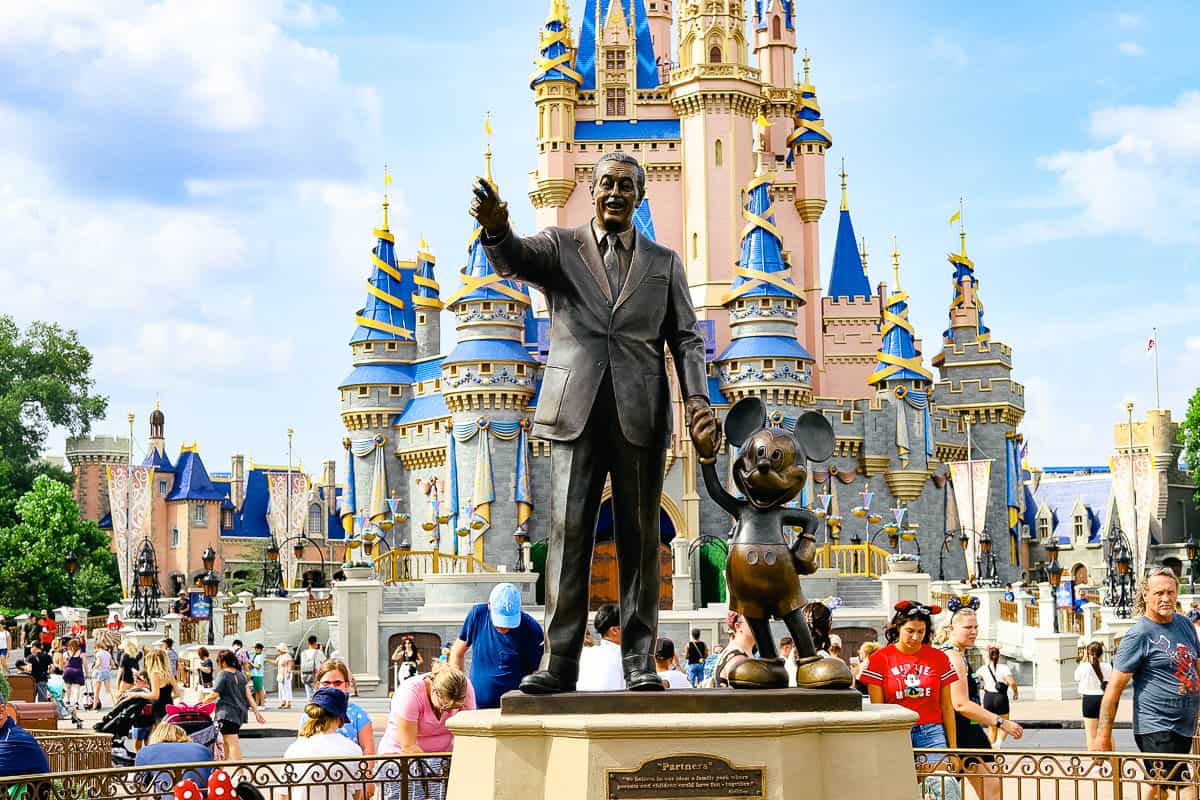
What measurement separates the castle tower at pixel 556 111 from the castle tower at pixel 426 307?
15.8 ft

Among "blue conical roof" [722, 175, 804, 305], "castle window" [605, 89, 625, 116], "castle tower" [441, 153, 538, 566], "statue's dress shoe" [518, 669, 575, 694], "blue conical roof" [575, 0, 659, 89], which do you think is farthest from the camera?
"blue conical roof" [575, 0, 659, 89]

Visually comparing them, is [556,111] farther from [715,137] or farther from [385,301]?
[385,301]

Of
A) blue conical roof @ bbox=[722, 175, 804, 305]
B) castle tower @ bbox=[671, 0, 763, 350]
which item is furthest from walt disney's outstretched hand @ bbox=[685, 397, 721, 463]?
castle tower @ bbox=[671, 0, 763, 350]

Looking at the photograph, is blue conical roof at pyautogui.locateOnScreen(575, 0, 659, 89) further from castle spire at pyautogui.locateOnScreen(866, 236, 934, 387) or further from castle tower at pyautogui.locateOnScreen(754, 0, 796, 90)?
castle spire at pyautogui.locateOnScreen(866, 236, 934, 387)

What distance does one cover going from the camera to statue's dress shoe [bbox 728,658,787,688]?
6758 mm

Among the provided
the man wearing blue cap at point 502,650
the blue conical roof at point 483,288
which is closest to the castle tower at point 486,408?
the blue conical roof at point 483,288

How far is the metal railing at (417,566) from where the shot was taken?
46938mm

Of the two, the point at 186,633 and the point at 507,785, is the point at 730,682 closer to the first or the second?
the point at 507,785

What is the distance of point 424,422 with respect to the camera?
5394 centimetres

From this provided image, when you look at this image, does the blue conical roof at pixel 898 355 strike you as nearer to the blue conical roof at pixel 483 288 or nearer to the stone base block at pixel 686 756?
the blue conical roof at pixel 483 288

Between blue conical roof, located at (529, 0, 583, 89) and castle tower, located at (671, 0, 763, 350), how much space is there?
13.0 ft

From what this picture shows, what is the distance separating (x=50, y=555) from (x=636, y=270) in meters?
51.1

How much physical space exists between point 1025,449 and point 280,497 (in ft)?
92.1

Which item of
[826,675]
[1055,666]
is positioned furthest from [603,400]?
[1055,666]
